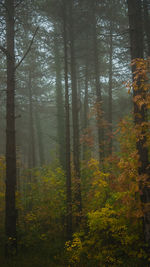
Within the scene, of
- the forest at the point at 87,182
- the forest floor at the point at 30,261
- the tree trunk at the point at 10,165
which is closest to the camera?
the forest at the point at 87,182

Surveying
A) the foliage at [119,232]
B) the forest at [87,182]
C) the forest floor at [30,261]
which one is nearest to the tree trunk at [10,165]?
the forest at [87,182]

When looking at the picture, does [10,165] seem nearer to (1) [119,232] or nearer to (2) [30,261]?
(2) [30,261]

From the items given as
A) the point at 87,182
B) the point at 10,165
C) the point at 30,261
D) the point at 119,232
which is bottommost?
the point at 30,261

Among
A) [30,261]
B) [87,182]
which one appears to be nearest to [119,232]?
[30,261]

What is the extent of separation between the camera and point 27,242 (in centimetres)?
807

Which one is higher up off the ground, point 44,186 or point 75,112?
point 75,112

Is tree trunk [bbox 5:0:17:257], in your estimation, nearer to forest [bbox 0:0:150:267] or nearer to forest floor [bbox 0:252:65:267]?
forest [bbox 0:0:150:267]

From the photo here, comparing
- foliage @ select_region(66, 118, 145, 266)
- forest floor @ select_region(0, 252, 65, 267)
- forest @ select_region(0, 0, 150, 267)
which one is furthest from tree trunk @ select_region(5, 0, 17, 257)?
foliage @ select_region(66, 118, 145, 266)

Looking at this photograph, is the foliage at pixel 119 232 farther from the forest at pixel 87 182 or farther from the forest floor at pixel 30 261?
the forest floor at pixel 30 261

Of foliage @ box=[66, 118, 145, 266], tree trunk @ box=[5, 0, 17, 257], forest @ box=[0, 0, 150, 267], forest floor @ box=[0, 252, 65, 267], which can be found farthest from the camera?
tree trunk @ box=[5, 0, 17, 257]

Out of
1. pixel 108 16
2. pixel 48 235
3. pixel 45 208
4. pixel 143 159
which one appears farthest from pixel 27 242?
pixel 108 16

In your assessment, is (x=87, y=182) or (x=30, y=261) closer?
(x=30, y=261)

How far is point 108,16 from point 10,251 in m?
13.8

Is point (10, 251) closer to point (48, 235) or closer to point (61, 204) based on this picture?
point (48, 235)
